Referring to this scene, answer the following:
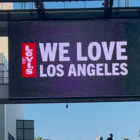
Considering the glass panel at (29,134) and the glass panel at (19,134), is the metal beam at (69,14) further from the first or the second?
the glass panel at (29,134)

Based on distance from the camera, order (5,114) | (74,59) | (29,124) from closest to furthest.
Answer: (74,59)
(5,114)
(29,124)

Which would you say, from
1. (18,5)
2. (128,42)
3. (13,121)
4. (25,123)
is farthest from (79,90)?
(25,123)

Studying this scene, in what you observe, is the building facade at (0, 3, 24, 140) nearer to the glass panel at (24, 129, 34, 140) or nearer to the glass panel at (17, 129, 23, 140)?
the glass panel at (17, 129, 23, 140)

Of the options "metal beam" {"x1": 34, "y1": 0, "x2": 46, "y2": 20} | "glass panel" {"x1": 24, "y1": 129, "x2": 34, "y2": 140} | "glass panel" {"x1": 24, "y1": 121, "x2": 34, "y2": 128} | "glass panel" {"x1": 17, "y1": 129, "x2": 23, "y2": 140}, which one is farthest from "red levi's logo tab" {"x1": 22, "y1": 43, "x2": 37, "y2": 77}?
"glass panel" {"x1": 24, "y1": 121, "x2": 34, "y2": 128}

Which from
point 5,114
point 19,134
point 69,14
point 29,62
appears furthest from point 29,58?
point 19,134

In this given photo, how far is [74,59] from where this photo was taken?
27.2 meters

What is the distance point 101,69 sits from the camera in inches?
1066

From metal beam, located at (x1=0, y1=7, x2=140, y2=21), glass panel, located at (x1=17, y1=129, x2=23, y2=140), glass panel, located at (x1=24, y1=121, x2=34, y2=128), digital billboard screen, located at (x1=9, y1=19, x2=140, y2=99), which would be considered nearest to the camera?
digital billboard screen, located at (x1=9, y1=19, x2=140, y2=99)

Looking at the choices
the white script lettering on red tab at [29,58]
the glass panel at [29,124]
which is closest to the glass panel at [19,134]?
the glass panel at [29,124]

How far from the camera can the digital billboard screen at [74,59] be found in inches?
1057

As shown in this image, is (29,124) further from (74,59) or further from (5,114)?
(74,59)

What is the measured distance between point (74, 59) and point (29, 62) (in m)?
1.93

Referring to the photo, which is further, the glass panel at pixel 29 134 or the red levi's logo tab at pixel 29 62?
the glass panel at pixel 29 134

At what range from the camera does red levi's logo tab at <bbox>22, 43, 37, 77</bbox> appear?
27016 millimetres
